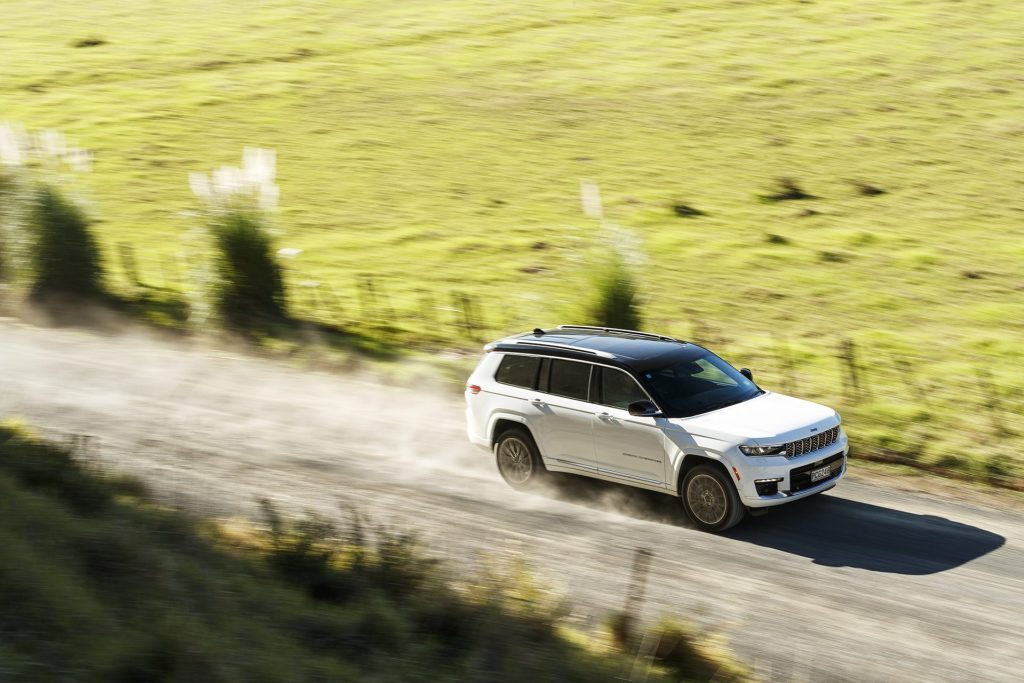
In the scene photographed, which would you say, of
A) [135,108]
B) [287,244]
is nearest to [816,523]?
[287,244]

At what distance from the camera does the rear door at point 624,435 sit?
11.3m

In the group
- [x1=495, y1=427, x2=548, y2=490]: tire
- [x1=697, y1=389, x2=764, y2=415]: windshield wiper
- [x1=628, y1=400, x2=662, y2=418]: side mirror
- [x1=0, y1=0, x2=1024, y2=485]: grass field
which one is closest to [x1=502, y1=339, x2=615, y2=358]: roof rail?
[x1=628, y1=400, x2=662, y2=418]: side mirror

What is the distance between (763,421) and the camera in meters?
11.1

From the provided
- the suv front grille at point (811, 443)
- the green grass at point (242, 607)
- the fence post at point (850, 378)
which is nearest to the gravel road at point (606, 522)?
the green grass at point (242, 607)

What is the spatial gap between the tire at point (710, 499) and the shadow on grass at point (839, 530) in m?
0.18

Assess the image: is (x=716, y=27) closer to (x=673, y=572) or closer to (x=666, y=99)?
(x=666, y=99)

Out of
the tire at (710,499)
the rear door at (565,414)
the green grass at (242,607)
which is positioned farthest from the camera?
the rear door at (565,414)

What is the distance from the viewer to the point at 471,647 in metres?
7.23

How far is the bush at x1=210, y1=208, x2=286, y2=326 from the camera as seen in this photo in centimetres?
2009

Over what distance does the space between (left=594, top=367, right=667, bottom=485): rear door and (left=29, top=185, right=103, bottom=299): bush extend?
14.0 metres

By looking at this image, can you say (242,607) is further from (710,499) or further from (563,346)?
(563,346)

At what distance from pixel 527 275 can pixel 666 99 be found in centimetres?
1702

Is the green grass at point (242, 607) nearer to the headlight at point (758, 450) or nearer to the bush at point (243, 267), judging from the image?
the headlight at point (758, 450)

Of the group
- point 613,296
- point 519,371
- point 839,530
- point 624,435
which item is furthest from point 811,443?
point 613,296
